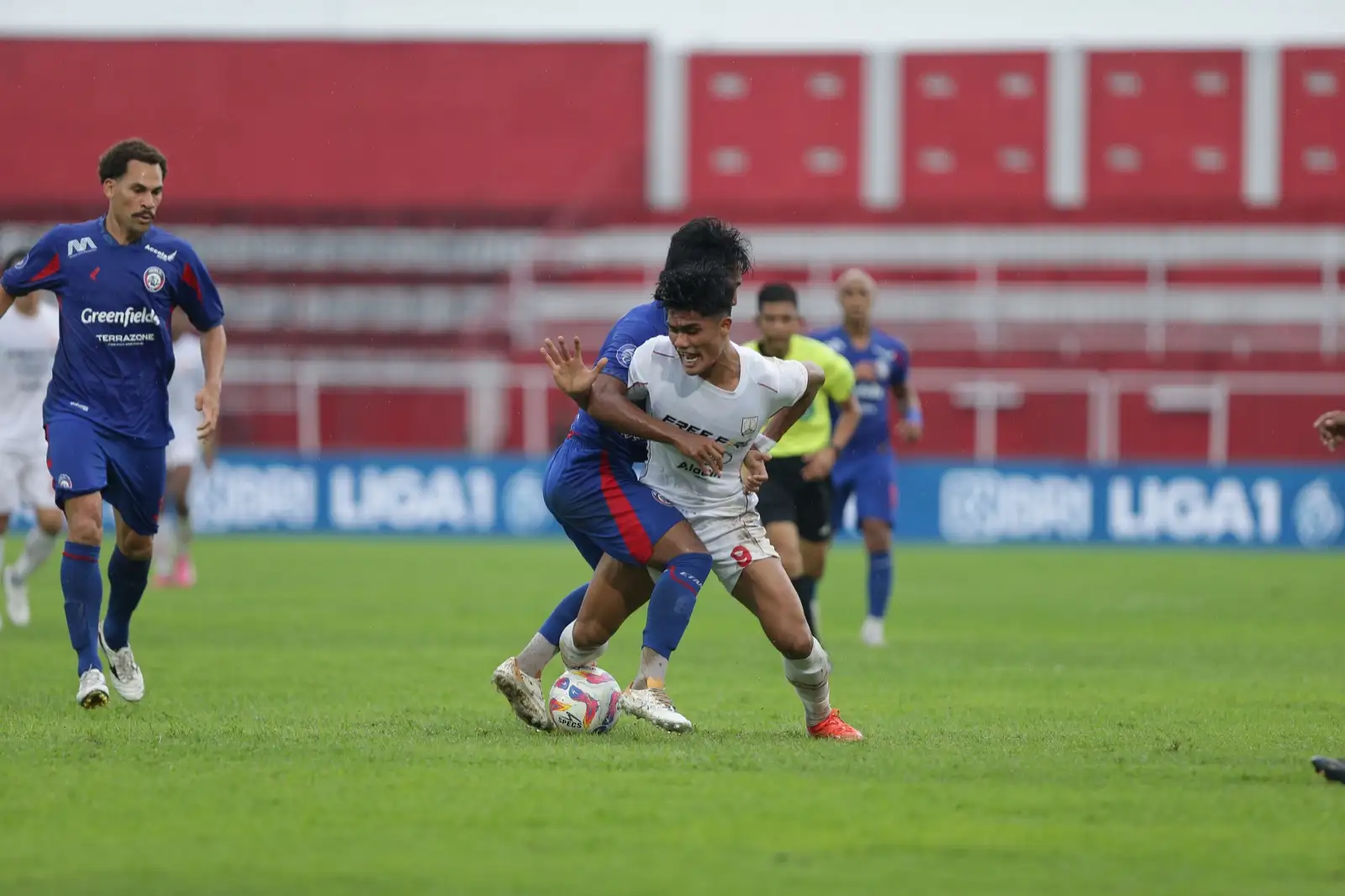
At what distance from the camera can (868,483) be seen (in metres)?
13.1

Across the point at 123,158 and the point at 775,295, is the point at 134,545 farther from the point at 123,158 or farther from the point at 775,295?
the point at 775,295

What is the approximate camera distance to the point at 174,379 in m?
16.8

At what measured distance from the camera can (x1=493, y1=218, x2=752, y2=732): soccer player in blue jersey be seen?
23.0ft

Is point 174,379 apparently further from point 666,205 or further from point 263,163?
point 263,163

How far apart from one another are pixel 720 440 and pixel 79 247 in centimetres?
316

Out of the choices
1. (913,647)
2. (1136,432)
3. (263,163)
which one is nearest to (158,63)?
(263,163)

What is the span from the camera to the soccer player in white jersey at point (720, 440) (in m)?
6.88

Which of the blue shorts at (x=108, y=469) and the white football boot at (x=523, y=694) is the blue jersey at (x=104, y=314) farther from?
the white football boot at (x=523, y=694)

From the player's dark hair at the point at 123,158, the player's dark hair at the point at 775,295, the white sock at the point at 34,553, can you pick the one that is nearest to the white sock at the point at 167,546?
the white sock at the point at 34,553

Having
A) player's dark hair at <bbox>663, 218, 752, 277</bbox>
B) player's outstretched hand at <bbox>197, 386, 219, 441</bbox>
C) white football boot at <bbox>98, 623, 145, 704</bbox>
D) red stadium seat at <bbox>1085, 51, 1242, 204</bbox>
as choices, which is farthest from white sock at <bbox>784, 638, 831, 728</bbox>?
red stadium seat at <bbox>1085, 51, 1242, 204</bbox>

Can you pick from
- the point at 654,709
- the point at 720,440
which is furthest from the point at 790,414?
A: the point at 654,709

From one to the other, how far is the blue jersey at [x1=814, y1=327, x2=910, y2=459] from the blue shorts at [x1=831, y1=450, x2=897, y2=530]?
7 cm

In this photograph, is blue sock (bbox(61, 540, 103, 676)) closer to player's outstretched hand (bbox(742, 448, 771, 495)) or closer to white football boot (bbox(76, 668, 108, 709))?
Result: white football boot (bbox(76, 668, 108, 709))

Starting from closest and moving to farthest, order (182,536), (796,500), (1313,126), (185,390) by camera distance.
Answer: (796,500), (185,390), (182,536), (1313,126)
